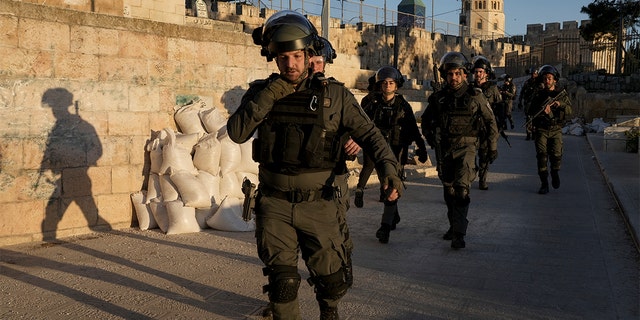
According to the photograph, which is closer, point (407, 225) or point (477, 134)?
point (477, 134)

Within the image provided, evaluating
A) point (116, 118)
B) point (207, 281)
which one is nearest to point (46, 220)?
point (116, 118)

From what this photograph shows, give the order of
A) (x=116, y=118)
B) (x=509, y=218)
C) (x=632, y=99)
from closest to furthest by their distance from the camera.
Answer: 1. (x=116, y=118)
2. (x=509, y=218)
3. (x=632, y=99)

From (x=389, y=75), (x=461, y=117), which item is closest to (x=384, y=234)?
(x=461, y=117)

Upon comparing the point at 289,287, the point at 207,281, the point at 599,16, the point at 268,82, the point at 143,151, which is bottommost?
the point at 207,281

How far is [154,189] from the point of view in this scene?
680cm

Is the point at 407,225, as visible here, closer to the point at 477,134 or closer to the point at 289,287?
the point at 477,134

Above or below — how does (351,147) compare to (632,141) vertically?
above

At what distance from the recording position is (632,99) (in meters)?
22.2

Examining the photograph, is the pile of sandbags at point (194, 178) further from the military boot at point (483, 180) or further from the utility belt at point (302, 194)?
the military boot at point (483, 180)

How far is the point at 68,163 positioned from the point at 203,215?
4.67 feet

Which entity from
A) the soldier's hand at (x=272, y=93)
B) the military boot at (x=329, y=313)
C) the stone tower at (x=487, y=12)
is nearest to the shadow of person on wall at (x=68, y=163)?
the soldier's hand at (x=272, y=93)

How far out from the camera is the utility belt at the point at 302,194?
11.1 feet

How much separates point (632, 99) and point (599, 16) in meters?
8.94

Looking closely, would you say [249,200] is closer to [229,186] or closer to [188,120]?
[229,186]
